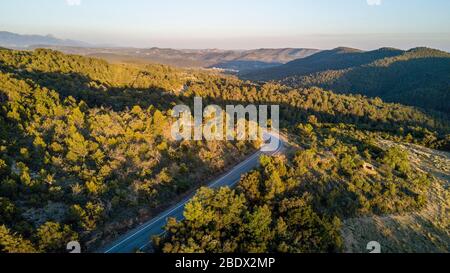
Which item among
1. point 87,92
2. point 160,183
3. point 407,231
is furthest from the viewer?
point 87,92

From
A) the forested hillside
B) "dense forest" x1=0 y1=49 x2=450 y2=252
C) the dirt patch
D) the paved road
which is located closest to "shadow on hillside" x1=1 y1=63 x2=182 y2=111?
"dense forest" x1=0 y1=49 x2=450 y2=252

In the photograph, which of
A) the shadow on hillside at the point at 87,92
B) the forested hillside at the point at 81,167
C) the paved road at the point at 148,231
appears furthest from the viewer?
the shadow on hillside at the point at 87,92

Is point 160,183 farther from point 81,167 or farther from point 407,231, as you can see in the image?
point 407,231

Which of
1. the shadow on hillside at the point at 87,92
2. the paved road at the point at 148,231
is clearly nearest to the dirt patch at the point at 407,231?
the paved road at the point at 148,231

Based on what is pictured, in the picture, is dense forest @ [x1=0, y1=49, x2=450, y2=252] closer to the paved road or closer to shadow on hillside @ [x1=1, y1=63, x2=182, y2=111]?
shadow on hillside @ [x1=1, y1=63, x2=182, y2=111]

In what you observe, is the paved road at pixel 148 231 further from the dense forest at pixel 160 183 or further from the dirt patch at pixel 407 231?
the dirt patch at pixel 407 231

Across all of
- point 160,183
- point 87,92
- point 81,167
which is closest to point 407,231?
point 160,183
